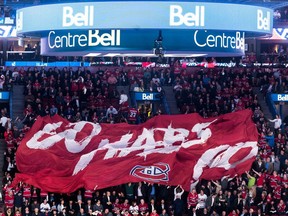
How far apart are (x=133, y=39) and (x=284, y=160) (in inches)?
552

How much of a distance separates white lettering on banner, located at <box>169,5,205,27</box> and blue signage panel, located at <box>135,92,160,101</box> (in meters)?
21.0

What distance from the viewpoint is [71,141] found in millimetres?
36812

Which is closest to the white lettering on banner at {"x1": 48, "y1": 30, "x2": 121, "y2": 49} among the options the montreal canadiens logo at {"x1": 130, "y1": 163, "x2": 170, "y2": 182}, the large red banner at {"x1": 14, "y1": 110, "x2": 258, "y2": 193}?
the large red banner at {"x1": 14, "y1": 110, "x2": 258, "y2": 193}

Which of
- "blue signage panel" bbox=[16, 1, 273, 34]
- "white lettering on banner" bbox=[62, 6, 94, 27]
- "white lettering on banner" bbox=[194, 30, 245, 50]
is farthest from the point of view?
"white lettering on banner" bbox=[194, 30, 245, 50]

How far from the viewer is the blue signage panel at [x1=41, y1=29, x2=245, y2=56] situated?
25.3 meters

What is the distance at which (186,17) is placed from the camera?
2409cm

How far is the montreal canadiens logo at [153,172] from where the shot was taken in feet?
112

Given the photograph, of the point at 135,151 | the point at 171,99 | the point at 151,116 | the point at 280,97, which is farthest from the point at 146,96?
the point at 135,151

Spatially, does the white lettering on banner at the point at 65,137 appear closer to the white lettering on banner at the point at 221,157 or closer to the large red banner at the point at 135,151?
the large red banner at the point at 135,151

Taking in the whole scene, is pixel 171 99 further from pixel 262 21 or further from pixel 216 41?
pixel 262 21

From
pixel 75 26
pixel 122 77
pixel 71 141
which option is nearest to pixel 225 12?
pixel 75 26

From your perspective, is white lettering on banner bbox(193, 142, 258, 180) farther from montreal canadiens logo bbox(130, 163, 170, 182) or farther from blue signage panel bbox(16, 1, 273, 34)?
blue signage panel bbox(16, 1, 273, 34)

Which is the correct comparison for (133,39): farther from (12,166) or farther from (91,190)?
(12,166)

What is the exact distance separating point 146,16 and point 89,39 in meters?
2.07
